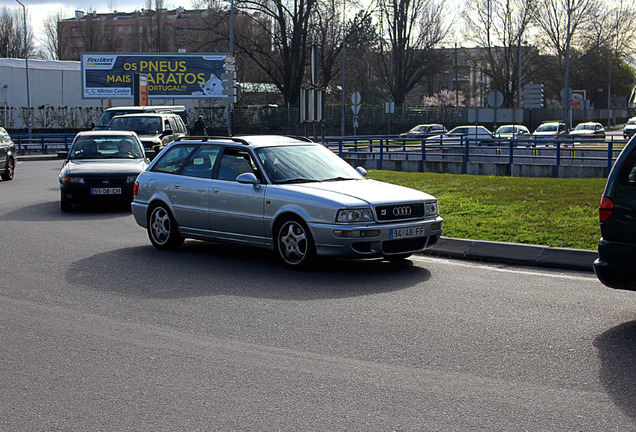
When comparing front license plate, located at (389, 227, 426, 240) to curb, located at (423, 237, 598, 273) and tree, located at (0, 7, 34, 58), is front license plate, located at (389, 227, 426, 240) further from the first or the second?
tree, located at (0, 7, 34, 58)

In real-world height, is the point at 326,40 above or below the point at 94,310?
above

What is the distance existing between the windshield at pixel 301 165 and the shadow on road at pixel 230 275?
103 centimetres

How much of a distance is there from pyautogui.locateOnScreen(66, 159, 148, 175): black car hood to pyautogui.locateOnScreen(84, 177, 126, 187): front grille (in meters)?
0.13

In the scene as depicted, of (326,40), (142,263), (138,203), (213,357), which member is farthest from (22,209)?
(326,40)

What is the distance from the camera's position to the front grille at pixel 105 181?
15413 millimetres

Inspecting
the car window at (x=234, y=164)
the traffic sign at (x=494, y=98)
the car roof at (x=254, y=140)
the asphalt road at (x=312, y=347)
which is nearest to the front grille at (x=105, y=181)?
the car roof at (x=254, y=140)

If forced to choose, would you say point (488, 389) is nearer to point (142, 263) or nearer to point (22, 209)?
point (142, 263)

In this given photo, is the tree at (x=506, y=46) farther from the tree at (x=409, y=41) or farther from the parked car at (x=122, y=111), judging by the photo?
the parked car at (x=122, y=111)

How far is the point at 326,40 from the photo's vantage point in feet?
203

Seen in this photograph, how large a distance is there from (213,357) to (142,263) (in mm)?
4329

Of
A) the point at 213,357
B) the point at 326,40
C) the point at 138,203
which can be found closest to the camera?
the point at 213,357

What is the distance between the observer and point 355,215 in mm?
8625

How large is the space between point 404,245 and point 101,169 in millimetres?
8689

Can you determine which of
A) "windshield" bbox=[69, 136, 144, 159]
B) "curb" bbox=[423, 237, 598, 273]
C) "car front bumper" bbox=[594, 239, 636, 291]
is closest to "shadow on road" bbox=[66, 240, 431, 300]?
"curb" bbox=[423, 237, 598, 273]
